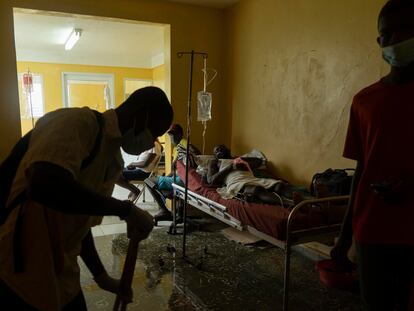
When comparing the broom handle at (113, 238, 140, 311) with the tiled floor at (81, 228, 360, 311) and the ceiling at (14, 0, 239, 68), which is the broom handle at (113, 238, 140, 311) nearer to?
the tiled floor at (81, 228, 360, 311)

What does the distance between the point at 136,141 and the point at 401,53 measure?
0.88 meters

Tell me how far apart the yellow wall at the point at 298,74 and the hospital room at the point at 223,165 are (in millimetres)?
16

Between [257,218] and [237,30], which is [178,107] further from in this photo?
[257,218]

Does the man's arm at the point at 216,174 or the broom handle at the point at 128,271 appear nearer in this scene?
the broom handle at the point at 128,271

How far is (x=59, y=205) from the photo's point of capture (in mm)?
843

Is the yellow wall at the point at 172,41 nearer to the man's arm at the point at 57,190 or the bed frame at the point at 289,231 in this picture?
Answer: the bed frame at the point at 289,231

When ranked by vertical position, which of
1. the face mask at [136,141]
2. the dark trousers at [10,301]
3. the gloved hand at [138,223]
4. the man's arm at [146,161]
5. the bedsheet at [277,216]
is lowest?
the man's arm at [146,161]

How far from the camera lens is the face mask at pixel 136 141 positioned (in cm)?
116

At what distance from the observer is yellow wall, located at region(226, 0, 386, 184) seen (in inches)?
111

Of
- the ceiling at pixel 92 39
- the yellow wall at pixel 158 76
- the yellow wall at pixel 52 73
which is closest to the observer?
the ceiling at pixel 92 39

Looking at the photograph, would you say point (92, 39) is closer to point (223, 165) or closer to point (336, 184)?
point (223, 165)

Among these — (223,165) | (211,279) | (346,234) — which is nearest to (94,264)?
(346,234)

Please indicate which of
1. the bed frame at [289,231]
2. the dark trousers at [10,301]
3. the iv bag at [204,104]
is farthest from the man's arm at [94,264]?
the iv bag at [204,104]

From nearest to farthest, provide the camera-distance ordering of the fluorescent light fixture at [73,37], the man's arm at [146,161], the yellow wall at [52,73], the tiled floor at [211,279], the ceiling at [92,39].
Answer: the tiled floor at [211,279] → the man's arm at [146,161] → the ceiling at [92,39] → the fluorescent light fixture at [73,37] → the yellow wall at [52,73]
